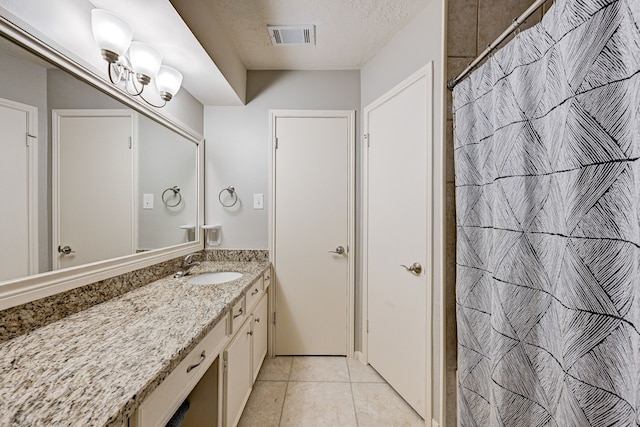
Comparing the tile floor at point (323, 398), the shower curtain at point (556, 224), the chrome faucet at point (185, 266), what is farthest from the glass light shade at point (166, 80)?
the tile floor at point (323, 398)

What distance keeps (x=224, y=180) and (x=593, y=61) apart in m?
2.18

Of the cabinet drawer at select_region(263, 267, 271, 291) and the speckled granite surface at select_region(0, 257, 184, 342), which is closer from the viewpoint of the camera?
the speckled granite surface at select_region(0, 257, 184, 342)

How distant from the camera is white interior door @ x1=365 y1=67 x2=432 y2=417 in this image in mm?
1551

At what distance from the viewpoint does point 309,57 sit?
6.69 ft

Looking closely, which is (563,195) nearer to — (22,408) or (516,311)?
(516,311)

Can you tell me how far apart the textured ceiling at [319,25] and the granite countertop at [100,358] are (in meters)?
1.66

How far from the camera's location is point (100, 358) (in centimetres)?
72

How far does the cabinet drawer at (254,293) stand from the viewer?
1.62 m

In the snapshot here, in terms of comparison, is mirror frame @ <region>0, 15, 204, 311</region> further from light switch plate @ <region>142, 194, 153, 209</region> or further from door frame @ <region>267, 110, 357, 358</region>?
door frame @ <region>267, 110, 357, 358</region>

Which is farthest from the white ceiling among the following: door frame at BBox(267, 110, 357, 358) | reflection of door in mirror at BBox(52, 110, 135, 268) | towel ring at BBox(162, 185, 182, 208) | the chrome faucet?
the chrome faucet

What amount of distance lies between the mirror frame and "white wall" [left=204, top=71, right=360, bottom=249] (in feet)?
1.75

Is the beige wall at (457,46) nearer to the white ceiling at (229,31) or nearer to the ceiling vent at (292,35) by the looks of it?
the white ceiling at (229,31)

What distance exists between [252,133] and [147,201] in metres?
1.04

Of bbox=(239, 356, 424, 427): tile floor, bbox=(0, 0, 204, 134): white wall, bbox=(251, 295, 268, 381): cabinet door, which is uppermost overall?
bbox=(0, 0, 204, 134): white wall
